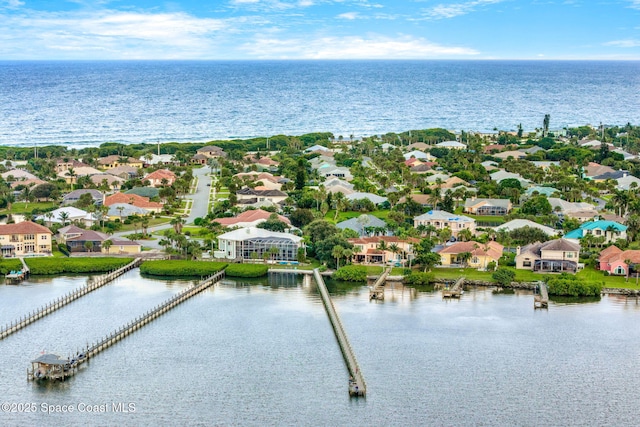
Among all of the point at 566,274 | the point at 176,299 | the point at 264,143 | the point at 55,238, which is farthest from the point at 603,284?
the point at 264,143

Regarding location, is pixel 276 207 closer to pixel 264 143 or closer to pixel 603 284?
pixel 603 284

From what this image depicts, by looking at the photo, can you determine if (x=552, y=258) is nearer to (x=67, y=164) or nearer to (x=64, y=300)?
(x=64, y=300)

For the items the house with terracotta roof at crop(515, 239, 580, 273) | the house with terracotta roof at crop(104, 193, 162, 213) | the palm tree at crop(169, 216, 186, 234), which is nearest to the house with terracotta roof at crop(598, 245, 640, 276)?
the house with terracotta roof at crop(515, 239, 580, 273)

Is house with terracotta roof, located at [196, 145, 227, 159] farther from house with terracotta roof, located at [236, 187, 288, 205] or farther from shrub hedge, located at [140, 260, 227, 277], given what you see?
shrub hedge, located at [140, 260, 227, 277]

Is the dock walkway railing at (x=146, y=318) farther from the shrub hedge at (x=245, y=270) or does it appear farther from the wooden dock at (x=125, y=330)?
the shrub hedge at (x=245, y=270)

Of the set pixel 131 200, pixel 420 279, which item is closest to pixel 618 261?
pixel 420 279

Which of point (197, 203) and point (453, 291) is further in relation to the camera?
point (197, 203)

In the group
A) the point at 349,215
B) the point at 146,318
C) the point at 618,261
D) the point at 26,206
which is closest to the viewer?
the point at 146,318
